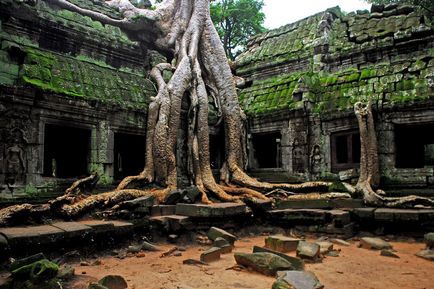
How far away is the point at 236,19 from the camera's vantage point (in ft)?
66.8

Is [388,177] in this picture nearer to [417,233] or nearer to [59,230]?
[417,233]

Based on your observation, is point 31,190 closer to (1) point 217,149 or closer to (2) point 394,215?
(1) point 217,149

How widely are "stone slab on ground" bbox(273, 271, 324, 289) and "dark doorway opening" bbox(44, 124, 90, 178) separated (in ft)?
16.6

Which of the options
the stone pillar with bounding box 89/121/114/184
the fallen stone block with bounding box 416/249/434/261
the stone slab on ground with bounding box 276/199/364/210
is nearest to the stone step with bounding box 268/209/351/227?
the stone slab on ground with bounding box 276/199/364/210

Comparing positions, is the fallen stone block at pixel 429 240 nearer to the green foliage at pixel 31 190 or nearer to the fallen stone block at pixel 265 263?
the fallen stone block at pixel 265 263

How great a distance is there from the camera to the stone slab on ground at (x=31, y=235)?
13.9 feet

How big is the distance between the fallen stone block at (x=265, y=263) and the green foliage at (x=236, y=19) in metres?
17.3

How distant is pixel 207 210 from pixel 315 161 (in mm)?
3788

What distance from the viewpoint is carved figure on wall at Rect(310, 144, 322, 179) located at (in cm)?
879

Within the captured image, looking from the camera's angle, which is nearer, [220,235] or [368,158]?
[220,235]

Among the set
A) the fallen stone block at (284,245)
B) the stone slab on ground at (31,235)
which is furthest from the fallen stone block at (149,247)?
the fallen stone block at (284,245)

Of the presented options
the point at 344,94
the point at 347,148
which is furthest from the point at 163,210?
the point at 344,94

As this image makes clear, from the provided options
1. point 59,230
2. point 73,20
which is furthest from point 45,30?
point 59,230

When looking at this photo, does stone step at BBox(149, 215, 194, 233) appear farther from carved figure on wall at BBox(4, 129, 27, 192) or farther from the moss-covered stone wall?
the moss-covered stone wall
